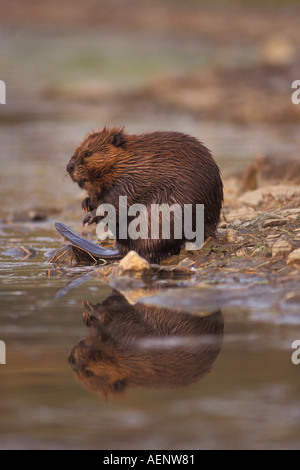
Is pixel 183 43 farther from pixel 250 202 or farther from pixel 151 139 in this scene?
pixel 151 139

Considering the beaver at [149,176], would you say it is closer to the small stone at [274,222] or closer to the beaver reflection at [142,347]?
the small stone at [274,222]

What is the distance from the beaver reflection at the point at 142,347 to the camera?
158 inches

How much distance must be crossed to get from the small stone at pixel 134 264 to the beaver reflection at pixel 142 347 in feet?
1.87

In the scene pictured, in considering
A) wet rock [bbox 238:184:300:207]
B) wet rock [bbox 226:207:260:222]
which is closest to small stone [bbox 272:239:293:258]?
wet rock [bbox 226:207:260:222]

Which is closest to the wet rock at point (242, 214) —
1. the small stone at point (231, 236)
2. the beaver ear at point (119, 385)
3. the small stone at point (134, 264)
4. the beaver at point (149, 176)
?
the small stone at point (231, 236)

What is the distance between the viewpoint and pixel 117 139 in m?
6.58

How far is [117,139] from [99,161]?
22 cm

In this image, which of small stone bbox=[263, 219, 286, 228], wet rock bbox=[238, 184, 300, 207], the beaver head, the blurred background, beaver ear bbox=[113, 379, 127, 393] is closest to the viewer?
beaver ear bbox=[113, 379, 127, 393]

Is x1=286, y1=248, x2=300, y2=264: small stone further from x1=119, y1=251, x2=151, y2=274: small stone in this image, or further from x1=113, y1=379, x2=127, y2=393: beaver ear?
x1=113, y1=379, x2=127, y2=393: beaver ear

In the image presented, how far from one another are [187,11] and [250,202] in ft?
76.0

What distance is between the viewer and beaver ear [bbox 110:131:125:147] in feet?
21.6

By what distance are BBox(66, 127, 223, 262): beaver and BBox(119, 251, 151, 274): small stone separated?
39 centimetres

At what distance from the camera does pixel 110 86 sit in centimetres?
2359

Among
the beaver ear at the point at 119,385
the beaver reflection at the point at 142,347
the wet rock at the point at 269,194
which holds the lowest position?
the beaver ear at the point at 119,385
